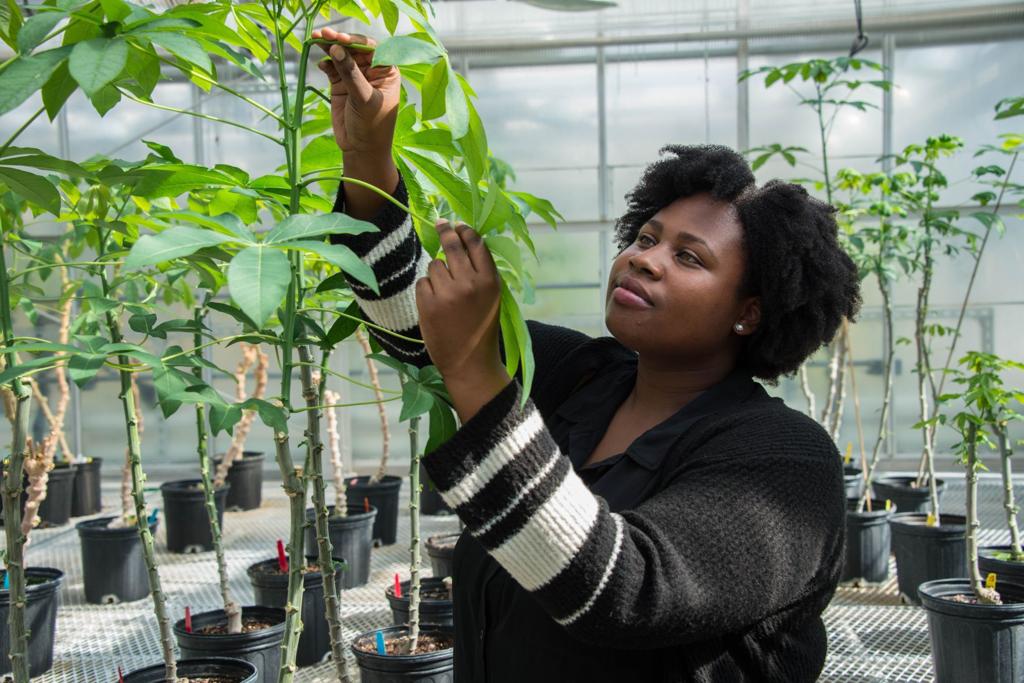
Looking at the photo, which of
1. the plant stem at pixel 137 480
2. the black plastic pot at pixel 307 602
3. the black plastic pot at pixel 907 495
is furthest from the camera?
the black plastic pot at pixel 907 495

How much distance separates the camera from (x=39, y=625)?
3.18 metres

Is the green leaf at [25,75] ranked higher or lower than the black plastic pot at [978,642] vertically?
higher

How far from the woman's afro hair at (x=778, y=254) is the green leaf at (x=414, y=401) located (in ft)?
1.42

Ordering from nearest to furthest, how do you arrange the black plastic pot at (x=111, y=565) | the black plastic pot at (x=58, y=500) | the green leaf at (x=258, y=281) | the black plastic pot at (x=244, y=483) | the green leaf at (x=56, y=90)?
the green leaf at (x=258, y=281) → the green leaf at (x=56, y=90) → the black plastic pot at (x=111, y=565) → the black plastic pot at (x=58, y=500) → the black plastic pot at (x=244, y=483)

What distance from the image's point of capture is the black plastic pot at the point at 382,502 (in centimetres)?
492

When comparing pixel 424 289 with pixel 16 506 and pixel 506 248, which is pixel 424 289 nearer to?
pixel 506 248

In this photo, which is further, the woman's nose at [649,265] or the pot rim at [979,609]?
the pot rim at [979,609]

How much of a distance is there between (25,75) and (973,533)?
9.61 feet

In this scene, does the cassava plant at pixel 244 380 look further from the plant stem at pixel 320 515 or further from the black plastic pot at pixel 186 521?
the plant stem at pixel 320 515

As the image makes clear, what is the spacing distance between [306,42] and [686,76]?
5959 mm

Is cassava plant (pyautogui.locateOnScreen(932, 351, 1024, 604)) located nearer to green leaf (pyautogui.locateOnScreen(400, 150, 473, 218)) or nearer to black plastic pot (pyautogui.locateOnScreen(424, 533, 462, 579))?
black plastic pot (pyautogui.locateOnScreen(424, 533, 462, 579))

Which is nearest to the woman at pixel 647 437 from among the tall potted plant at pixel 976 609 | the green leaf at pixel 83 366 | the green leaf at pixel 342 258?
the green leaf at pixel 342 258

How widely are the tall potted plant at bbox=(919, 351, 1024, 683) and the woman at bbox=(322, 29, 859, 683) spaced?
1.75 m

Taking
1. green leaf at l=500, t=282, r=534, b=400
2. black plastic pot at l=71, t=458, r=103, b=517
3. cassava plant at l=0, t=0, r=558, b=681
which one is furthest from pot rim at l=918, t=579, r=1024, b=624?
black plastic pot at l=71, t=458, r=103, b=517
